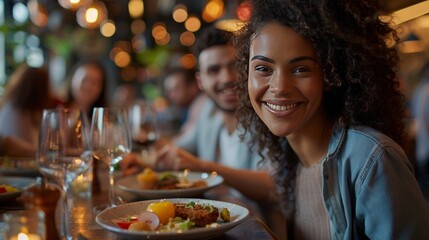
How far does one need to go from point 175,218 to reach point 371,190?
1.77 ft

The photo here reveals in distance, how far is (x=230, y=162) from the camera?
2914mm

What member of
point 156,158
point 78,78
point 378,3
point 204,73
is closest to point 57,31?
point 78,78

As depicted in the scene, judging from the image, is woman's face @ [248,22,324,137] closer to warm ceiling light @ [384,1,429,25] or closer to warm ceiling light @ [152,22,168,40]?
warm ceiling light @ [384,1,429,25]

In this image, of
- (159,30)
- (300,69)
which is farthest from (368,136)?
(159,30)

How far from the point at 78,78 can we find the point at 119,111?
332 cm

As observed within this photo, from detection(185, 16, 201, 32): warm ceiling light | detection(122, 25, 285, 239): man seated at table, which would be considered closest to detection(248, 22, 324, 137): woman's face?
detection(122, 25, 285, 239): man seated at table

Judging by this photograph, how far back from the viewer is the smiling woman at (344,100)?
4.19ft

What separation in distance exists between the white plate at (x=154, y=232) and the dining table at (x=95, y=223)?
0.04 meters

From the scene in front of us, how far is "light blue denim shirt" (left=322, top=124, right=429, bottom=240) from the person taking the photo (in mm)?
1248

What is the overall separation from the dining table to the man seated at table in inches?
12.7

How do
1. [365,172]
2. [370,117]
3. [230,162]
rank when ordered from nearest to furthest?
[365,172]
[370,117]
[230,162]

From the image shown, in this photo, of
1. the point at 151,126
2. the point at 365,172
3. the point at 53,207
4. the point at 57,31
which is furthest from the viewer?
the point at 57,31

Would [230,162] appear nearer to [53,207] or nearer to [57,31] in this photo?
[53,207]

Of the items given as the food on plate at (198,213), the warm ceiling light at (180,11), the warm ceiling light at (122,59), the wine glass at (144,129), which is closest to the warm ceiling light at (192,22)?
the warm ceiling light at (180,11)
